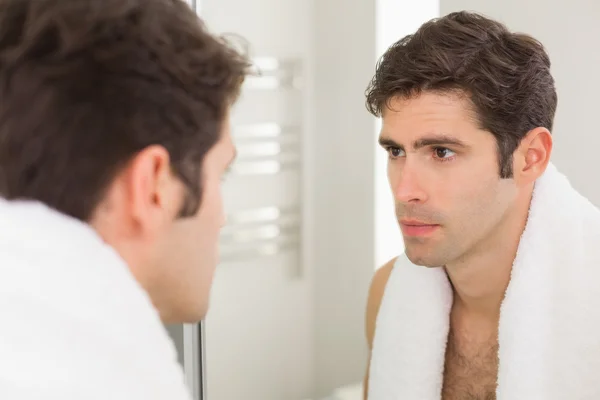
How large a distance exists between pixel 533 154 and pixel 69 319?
86cm

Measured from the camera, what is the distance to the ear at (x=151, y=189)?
0.58 metres

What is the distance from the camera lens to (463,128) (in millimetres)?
1101

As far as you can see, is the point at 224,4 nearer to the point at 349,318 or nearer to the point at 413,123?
the point at 413,123

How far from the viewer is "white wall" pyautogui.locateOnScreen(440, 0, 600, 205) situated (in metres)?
1.25

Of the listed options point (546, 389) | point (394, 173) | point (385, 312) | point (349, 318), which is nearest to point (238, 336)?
point (349, 318)

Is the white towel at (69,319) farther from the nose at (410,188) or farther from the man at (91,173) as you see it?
the nose at (410,188)

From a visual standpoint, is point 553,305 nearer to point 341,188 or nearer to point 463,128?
point 463,128

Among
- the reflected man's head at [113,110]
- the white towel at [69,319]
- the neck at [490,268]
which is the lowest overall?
the neck at [490,268]

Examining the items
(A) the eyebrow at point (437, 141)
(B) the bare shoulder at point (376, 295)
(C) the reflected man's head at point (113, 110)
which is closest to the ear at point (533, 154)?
(A) the eyebrow at point (437, 141)

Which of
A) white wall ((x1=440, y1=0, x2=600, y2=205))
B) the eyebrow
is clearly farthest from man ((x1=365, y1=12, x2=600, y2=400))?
white wall ((x1=440, y1=0, x2=600, y2=205))

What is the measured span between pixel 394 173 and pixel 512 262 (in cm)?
27

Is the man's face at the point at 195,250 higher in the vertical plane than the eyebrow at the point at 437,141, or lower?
lower

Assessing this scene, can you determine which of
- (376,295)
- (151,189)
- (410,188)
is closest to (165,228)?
(151,189)

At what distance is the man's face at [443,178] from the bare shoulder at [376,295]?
31 centimetres
